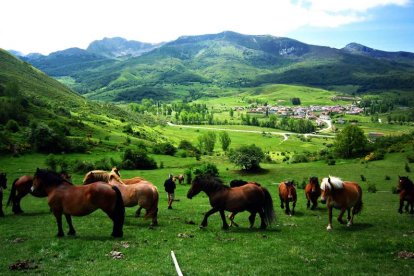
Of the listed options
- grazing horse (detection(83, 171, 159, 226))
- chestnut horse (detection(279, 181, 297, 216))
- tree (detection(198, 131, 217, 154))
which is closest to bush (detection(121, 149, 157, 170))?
chestnut horse (detection(279, 181, 297, 216))

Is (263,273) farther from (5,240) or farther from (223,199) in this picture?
(5,240)

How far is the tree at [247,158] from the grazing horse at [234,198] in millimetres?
62401

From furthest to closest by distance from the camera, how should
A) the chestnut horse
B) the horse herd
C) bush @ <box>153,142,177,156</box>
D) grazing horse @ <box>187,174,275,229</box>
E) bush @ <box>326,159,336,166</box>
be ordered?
bush @ <box>153,142,177,156</box>
bush @ <box>326,159,336,166</box>
the chestnut horse
grazing horse @ <box>187,174,275,229</box>
the horse herd

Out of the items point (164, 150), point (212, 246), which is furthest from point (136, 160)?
Result: point (212, 246)

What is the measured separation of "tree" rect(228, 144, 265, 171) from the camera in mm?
86562

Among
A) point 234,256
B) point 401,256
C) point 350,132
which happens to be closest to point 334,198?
point 401,256

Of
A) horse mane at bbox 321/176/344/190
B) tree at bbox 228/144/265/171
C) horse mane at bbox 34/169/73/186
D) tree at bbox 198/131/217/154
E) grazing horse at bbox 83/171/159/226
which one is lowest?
tree at bbox 198/131/217/154

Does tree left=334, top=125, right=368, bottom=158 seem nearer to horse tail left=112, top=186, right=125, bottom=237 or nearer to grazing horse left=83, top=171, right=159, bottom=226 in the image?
grazing horse left=83, top=171, right=159, bottom=226

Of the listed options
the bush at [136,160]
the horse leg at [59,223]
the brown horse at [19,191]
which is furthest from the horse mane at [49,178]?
the bush at [136,160]

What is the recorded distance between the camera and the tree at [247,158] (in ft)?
284

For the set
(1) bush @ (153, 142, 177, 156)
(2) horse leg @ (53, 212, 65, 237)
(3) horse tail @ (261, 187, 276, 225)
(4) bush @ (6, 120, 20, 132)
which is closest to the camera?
(2) horse leg @ (53, 212, 65, 237)

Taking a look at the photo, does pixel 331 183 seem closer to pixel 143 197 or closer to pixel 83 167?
pixel 143 197

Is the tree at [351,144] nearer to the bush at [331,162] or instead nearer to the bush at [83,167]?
the bush at [331,162]

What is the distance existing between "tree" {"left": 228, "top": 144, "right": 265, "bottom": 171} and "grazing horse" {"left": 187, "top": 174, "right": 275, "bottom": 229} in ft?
205
